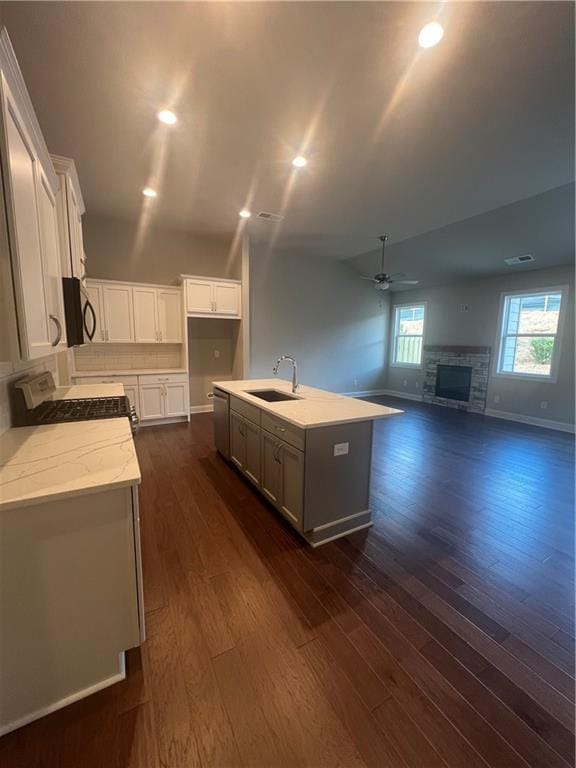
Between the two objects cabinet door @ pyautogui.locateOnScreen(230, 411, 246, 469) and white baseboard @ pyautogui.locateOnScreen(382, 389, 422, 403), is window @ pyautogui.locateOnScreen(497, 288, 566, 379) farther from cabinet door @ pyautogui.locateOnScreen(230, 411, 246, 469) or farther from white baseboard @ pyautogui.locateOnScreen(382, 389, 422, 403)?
cabinet door @ pyautogui.locateOnScreen(230, 411, 246, 469)

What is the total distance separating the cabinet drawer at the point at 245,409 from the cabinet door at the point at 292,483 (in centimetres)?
49

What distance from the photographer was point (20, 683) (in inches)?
44.6

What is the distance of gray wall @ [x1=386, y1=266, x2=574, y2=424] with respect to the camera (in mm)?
5312

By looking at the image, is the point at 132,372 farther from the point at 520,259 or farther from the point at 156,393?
the point at 520,259

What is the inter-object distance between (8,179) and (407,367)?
8120 millimetres

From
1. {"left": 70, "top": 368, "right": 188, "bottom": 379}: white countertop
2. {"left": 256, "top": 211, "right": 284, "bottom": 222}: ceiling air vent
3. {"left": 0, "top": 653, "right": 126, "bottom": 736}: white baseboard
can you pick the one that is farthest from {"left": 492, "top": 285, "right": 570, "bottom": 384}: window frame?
{"left": 0, "top": 653, "right": 126, "bottom": 736}: white baseboard

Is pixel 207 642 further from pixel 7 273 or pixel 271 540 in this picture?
pixel 7 273

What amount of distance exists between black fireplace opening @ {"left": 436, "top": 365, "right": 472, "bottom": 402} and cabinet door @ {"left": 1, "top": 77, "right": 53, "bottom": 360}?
728 centimetres

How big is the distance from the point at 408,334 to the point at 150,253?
6.23 metres

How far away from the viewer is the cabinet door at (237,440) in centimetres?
308

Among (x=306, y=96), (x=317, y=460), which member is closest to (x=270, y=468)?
(x=317, y=460)

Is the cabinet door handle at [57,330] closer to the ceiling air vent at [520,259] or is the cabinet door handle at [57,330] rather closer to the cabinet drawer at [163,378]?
the cabinet drawer at [163,378]

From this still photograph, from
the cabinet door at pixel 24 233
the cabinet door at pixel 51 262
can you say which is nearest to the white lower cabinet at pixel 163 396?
the cabinet door at pixel 51 262

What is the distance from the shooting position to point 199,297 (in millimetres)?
5082
